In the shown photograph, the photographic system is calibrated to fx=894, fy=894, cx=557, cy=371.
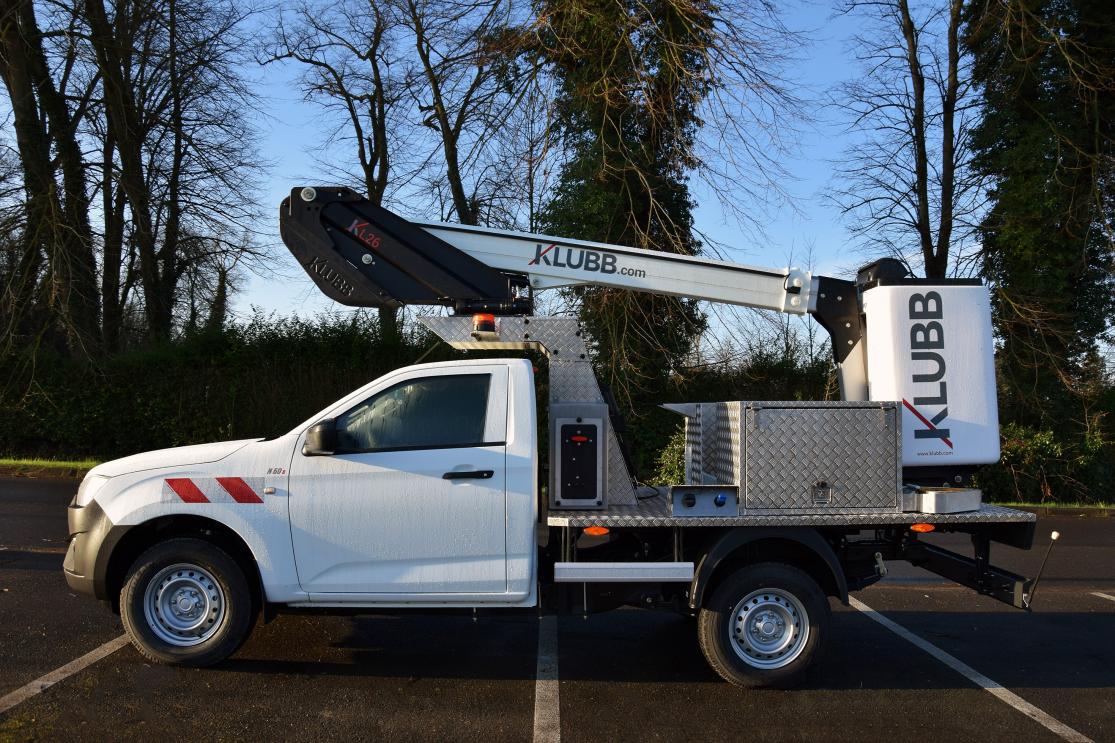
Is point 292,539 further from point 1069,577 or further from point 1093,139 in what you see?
point 1093,139

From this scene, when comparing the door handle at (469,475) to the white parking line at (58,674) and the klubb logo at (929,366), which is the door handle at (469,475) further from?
the klubb logo at (929,366)

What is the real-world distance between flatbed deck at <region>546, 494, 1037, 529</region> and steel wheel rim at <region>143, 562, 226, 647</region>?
2.19m

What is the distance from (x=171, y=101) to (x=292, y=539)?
63.1 feet

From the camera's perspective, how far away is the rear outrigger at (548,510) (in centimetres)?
557

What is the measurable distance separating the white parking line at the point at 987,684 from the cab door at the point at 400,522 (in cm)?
323

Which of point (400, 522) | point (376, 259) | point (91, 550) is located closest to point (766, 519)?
point (400, 522)

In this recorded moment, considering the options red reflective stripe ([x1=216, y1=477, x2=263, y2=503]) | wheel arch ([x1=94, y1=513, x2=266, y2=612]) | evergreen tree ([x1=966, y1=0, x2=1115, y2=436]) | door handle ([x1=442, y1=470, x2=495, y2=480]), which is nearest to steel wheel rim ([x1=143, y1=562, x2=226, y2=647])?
wheel arch ([x1=94, y1=513, x2=266, y2=612])

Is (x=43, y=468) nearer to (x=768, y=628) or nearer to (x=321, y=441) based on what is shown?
(x=321, y=441)

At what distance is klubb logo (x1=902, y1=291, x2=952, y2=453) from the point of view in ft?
20.0

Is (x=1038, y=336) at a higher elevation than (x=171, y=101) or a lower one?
lower

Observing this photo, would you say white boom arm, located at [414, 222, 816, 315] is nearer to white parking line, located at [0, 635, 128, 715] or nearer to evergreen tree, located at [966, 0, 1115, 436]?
white parking line, located at [0, 635, 128, 715]

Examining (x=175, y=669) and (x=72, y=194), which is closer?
(x=175, y=669)

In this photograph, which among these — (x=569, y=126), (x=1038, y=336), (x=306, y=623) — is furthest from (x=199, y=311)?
(x=1038, y=336)

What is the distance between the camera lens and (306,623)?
6.96 meters
